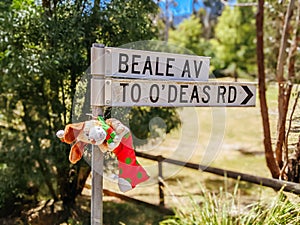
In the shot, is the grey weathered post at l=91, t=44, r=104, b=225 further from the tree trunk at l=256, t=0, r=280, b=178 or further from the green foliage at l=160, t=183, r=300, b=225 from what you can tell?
the tree trunk at l=256, t=0, r=280, b=178

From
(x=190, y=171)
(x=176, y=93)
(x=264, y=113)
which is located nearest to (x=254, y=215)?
(x=264, y=113)

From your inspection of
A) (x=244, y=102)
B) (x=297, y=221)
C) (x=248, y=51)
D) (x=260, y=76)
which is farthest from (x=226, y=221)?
(x=248, y=51)

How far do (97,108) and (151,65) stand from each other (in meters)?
0.32

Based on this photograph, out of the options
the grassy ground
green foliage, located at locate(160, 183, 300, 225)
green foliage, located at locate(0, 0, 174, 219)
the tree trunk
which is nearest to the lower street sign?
the grassy ground

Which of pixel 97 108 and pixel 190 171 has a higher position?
pixel 97 108

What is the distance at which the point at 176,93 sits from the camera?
1665 mm

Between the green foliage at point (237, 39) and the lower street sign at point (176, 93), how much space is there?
29.1ft

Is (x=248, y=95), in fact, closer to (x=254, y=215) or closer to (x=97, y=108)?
(x=97, y=108)

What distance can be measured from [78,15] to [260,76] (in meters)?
1.66

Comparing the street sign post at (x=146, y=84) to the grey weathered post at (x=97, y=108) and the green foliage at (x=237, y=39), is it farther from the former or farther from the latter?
the green foliage at (x=237, y=39)

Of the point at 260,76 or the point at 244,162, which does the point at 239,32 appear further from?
the point at 260,76

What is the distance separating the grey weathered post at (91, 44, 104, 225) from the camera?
1.57 metres

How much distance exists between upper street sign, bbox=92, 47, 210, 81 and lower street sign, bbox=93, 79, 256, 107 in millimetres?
80

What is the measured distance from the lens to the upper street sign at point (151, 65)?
1.59m
